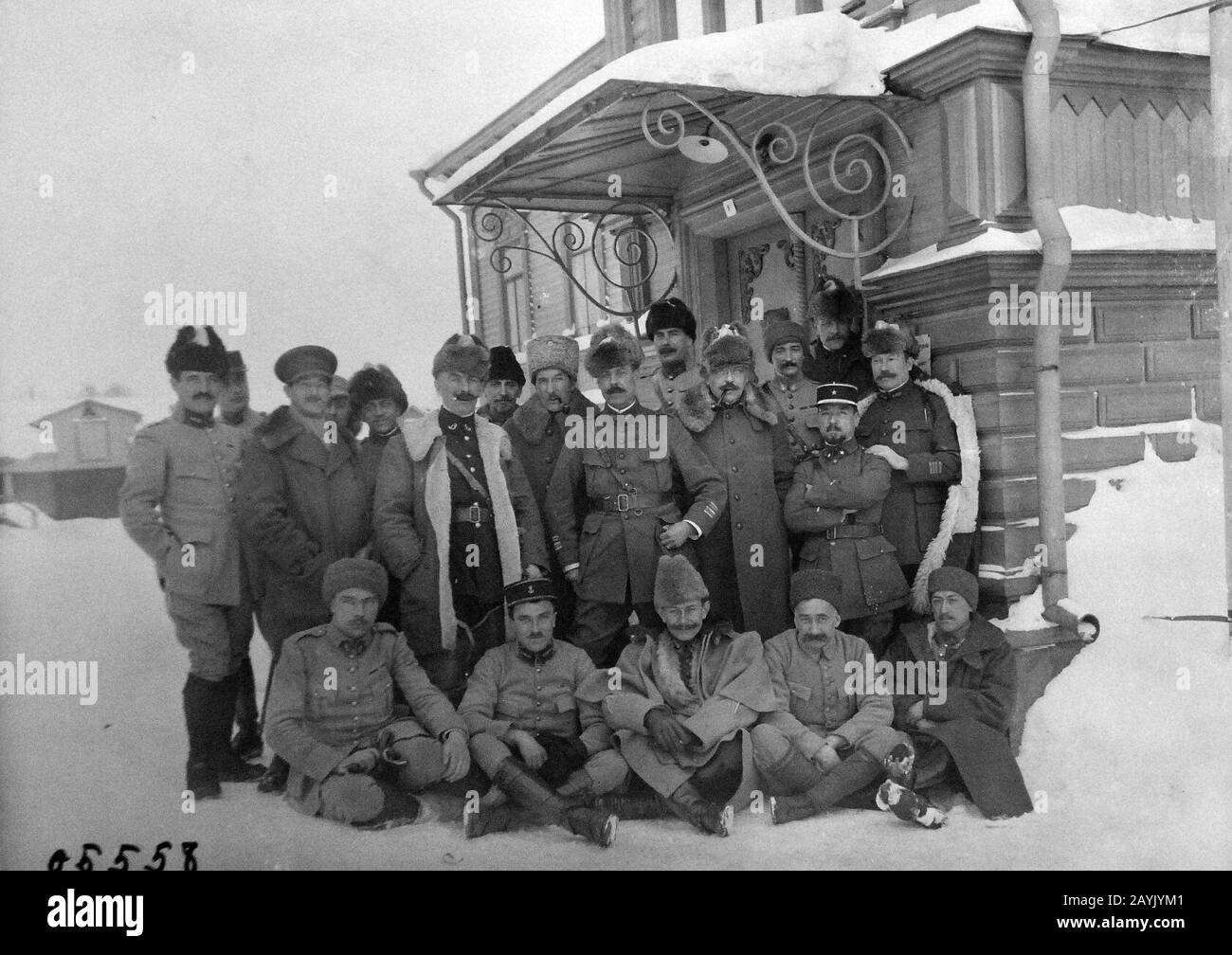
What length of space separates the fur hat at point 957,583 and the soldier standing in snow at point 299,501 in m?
2.01

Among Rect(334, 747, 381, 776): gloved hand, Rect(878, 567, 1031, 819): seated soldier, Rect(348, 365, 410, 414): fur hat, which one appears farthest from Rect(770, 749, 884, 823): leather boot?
Rect(348, 365, 410, 414): fur hat

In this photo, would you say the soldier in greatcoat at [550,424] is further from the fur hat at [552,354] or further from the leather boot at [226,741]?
the leather boot at [226,741]

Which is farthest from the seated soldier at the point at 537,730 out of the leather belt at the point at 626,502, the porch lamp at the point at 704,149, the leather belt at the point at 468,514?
the porch lamp at the point at 704,149

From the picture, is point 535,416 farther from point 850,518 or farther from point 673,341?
point 850,518

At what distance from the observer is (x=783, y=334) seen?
3.90m

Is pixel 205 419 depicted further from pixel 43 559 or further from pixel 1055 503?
pixel 1055 503

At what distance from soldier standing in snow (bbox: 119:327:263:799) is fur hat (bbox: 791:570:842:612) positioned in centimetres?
196

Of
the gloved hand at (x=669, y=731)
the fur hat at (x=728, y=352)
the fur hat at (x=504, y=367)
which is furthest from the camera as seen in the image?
the fur hat at (x=504, y=367)

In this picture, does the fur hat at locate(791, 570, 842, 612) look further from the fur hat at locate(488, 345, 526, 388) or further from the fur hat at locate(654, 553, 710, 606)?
the fur hat at locate(488, 345, 526, 388)

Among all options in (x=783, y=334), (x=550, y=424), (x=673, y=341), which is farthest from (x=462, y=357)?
(x=783, y=334)

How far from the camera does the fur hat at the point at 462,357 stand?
3598mm

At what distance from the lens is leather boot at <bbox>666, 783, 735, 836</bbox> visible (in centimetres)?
345

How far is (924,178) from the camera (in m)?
3.79

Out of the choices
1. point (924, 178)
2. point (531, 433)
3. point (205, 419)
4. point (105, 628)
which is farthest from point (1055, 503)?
A: point (105, 628)
